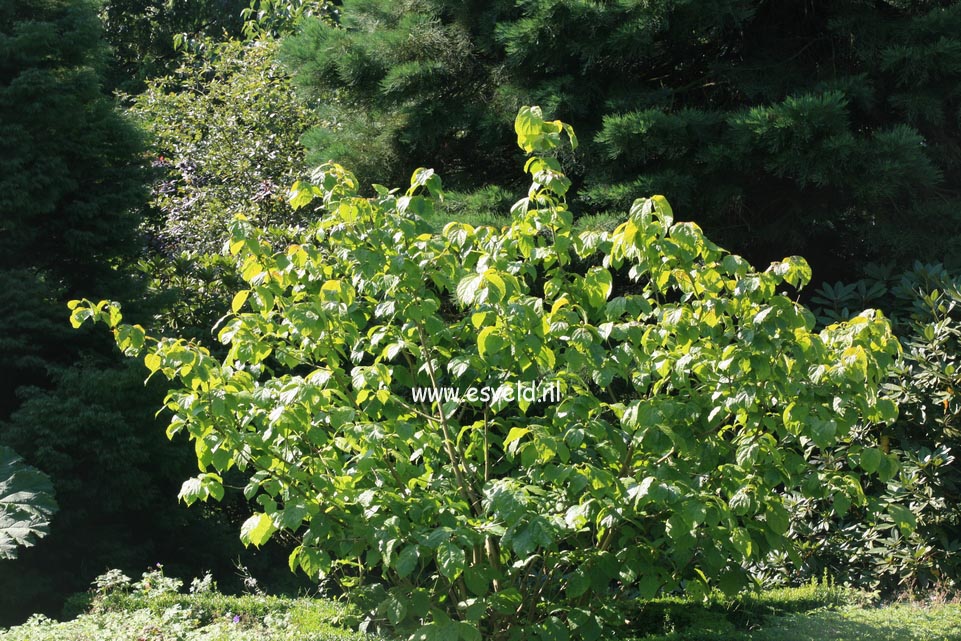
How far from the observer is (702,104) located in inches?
257

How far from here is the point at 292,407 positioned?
3115 millimetres

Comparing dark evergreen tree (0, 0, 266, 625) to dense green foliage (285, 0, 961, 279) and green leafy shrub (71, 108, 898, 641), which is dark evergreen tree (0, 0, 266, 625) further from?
green leafy shrub (71, 108, 898, 641)

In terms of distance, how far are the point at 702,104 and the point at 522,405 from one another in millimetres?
3962

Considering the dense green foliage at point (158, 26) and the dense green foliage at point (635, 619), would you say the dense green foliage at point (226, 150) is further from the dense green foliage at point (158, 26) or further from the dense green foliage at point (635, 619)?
the dense green foliage at point (158, 26)

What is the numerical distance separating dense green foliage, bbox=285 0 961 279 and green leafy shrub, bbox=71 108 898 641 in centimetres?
254

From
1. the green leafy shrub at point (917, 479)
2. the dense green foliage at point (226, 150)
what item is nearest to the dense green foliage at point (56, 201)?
the dense green foliage at point (226, 150)

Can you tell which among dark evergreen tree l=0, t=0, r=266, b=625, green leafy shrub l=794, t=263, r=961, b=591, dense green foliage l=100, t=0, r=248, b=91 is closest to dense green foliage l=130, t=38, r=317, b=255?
dark evergreen tree l=0, t=0, r=266, b=625

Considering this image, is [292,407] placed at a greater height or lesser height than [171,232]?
greater

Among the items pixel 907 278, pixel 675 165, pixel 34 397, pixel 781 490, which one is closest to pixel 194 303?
pixel 34 397

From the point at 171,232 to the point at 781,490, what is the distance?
5967 mm

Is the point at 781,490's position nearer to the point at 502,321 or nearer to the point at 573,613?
the point at 573,613

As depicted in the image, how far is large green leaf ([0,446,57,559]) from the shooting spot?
15.7ft

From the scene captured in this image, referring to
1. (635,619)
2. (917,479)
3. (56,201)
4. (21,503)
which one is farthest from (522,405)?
(56,201)

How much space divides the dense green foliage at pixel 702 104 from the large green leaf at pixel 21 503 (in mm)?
3017
